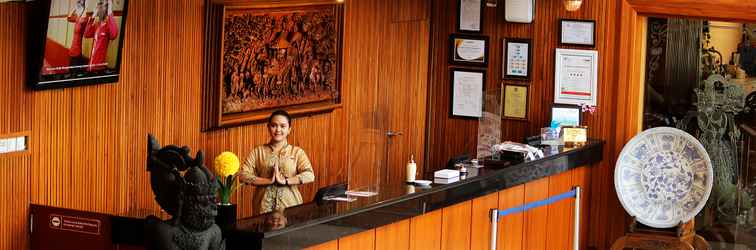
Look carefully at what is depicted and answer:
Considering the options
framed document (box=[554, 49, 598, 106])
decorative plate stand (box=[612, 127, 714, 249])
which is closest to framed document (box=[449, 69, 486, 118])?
framed document (box=[554, 49, 598, 106])

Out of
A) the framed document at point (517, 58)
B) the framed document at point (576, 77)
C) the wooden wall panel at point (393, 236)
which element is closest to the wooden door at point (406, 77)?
the framed document at point (517, 58)

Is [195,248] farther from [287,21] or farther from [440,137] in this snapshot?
[440,137]

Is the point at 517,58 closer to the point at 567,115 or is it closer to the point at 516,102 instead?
the point at 516,102

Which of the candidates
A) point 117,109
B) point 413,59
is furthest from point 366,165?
point 413,59

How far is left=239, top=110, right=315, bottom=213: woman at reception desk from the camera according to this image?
865 cm

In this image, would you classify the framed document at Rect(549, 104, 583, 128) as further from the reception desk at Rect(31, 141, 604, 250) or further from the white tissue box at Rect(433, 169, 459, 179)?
the white tissue box at Rect(433, 169, 459, 179)

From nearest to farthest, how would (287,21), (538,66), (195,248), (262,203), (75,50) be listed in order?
(195,248), (75,50), (262,203), (287,21), (538,66)

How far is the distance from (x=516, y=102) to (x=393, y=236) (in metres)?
4.34

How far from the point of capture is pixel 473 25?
39.3 ft

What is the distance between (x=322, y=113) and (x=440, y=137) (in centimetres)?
189

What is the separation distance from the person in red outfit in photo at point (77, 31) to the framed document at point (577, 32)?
5182mm

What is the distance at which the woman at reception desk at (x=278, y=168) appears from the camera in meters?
8.65

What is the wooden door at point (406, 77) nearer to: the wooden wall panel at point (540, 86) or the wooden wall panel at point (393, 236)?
the wooden wall panel at point (540, 86)

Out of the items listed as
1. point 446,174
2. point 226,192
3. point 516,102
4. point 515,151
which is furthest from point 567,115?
point 226,192
